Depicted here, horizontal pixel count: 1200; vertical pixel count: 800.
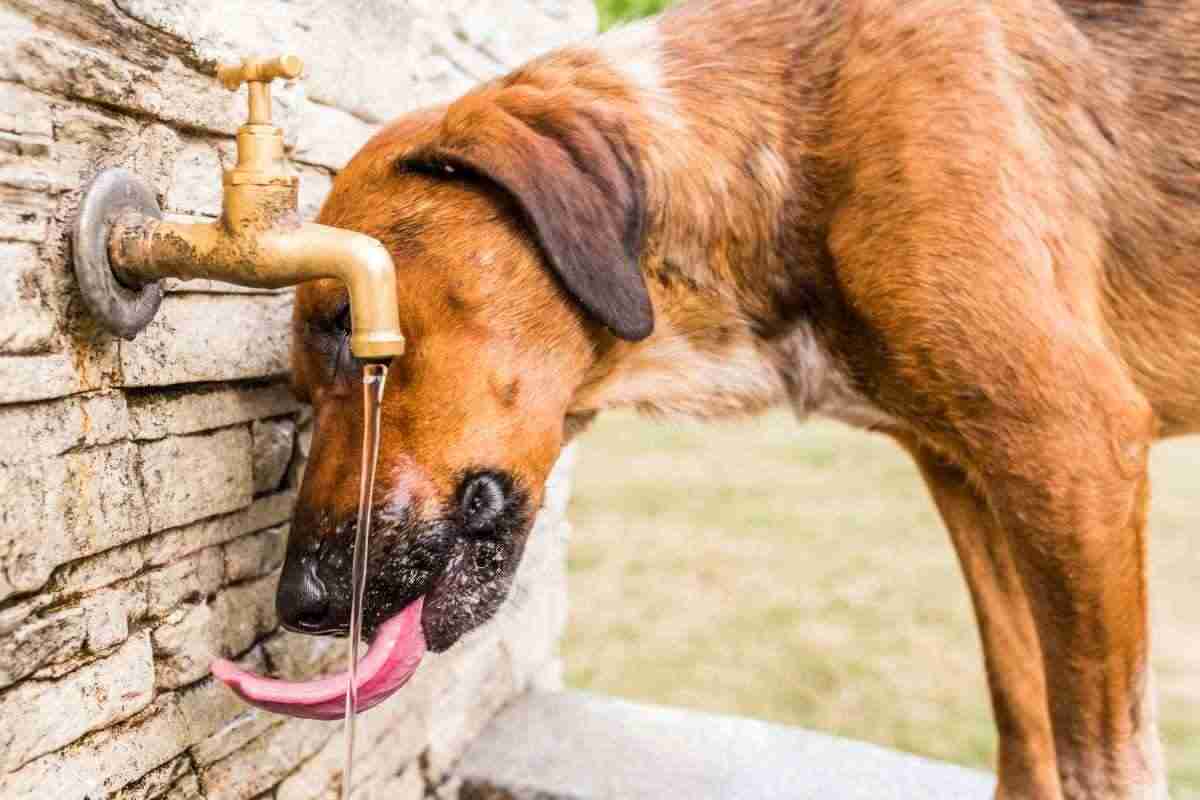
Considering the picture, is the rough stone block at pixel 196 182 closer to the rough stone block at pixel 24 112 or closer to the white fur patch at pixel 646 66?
the rough stone block at pixel 24 112

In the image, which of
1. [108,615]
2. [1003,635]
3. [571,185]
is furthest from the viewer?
[1003,635]

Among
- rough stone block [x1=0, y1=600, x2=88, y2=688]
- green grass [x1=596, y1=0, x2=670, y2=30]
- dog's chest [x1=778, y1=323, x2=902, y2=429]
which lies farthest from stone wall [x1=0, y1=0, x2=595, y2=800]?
green grass [x1=596, y1=0, x2=670, y2=30]

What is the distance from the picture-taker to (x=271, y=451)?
221 centimetres

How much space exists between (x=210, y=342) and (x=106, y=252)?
35 centimetres

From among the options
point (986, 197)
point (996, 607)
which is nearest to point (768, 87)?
point (986, 197)

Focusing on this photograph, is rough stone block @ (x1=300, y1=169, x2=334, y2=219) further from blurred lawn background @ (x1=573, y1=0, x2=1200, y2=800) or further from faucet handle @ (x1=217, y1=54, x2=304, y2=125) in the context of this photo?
blurred lawn background @ (x1=573, y1=0, x2=1200, y2=800)

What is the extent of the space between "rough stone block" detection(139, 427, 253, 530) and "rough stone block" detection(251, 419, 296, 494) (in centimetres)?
3

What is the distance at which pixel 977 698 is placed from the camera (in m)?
4.95

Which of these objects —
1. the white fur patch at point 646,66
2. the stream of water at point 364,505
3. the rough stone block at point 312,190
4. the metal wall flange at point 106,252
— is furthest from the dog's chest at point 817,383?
the metal wall flange at point 106,252

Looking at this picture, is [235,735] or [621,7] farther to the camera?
[621,7]

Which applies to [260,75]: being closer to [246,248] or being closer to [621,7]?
[246,248]

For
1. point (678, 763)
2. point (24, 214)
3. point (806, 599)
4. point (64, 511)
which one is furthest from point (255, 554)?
point (806, 599)

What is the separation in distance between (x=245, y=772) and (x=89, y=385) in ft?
2.80

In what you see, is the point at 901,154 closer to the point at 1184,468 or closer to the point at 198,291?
the point at 198,291
